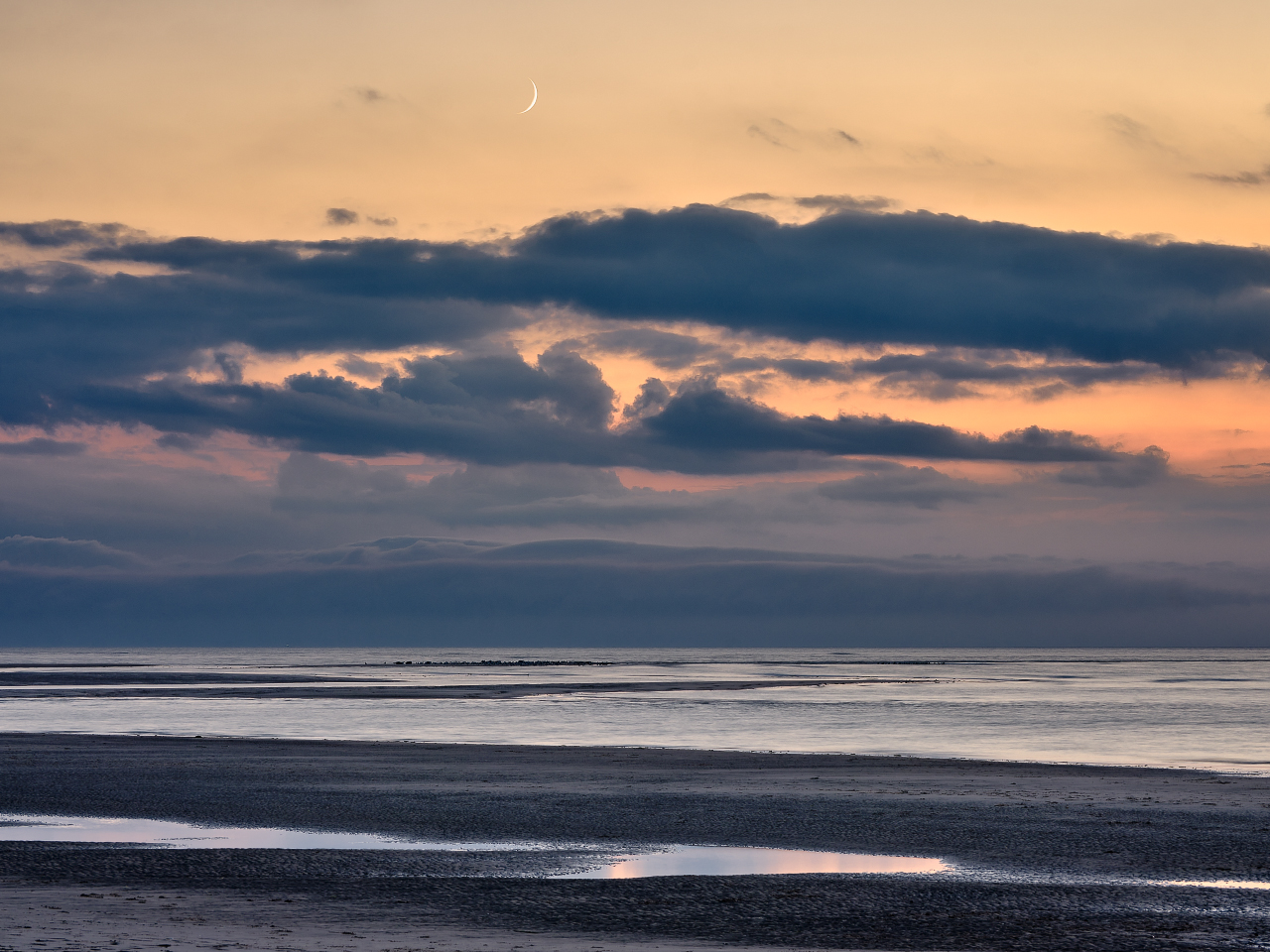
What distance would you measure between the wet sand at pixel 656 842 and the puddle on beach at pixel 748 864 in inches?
21.3

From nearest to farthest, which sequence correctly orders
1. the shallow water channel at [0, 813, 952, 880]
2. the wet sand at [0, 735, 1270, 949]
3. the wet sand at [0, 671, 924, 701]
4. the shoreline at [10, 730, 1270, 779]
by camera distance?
the wet sand at [0, 735, 1270, 949], the shallow water channel at [0, 813, 952, 880], the shoreline at [10, 730, 1270, 779], the wet sand at [0, 671, 924, 701]

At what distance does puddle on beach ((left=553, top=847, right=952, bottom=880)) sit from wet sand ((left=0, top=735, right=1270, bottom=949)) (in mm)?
540

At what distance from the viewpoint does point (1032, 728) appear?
5241cm

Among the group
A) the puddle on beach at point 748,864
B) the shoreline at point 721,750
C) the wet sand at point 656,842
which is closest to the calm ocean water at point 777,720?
the shoreline at point 721,750

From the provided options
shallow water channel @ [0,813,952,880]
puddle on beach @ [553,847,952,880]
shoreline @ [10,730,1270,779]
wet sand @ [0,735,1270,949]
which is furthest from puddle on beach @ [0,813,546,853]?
shoreline @ [10,730,1270,779]

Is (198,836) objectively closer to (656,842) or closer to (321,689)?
(656,842)

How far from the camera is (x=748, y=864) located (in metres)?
18.5

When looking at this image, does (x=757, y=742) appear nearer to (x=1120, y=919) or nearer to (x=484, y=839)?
(x=484, y=839)

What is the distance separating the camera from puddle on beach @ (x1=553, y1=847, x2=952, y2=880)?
695 inches

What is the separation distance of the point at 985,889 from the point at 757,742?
2898cm

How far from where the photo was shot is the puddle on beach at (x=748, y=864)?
17.7 meters

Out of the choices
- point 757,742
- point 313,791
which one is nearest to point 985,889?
point 313,791

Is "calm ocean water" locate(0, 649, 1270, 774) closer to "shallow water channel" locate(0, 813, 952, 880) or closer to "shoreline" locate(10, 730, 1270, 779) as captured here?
"shoreline" locate(10, 730, 1270, 779)

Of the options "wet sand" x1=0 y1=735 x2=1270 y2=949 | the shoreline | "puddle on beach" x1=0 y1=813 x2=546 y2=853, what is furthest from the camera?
the shoreline
